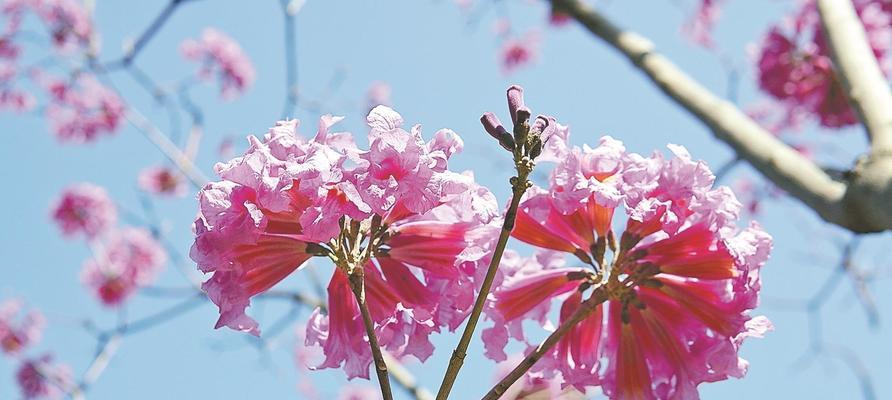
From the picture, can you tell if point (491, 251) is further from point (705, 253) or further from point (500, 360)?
point (705, 253)

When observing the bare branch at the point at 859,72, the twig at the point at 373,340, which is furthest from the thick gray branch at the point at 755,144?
the twig at the point at 373,340

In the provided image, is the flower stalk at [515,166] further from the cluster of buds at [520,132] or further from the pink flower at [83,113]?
the pink flower at [83,113]

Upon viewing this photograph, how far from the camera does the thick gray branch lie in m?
1.45

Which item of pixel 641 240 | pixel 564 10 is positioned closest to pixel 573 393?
pixel 641 240

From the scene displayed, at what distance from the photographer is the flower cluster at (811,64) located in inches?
129

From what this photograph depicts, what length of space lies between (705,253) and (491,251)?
36cm

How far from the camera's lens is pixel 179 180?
721 cm

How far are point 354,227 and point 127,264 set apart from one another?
246 inches

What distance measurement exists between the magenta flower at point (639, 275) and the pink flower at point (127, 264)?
19.2 ft

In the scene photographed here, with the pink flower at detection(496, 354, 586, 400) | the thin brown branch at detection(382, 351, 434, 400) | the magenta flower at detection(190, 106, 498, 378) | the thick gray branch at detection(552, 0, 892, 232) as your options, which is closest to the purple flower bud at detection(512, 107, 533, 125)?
the magenta flower at detection(190, 106, 498, 378)

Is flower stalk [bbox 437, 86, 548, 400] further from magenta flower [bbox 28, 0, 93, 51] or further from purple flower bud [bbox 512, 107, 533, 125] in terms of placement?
magenta flower [bbox 28, 0, 93, 51]

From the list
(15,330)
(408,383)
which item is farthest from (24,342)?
(408,383)

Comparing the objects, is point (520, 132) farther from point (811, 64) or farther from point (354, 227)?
point (811, 64)

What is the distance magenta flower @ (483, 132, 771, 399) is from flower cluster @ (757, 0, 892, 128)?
7.83 feet
